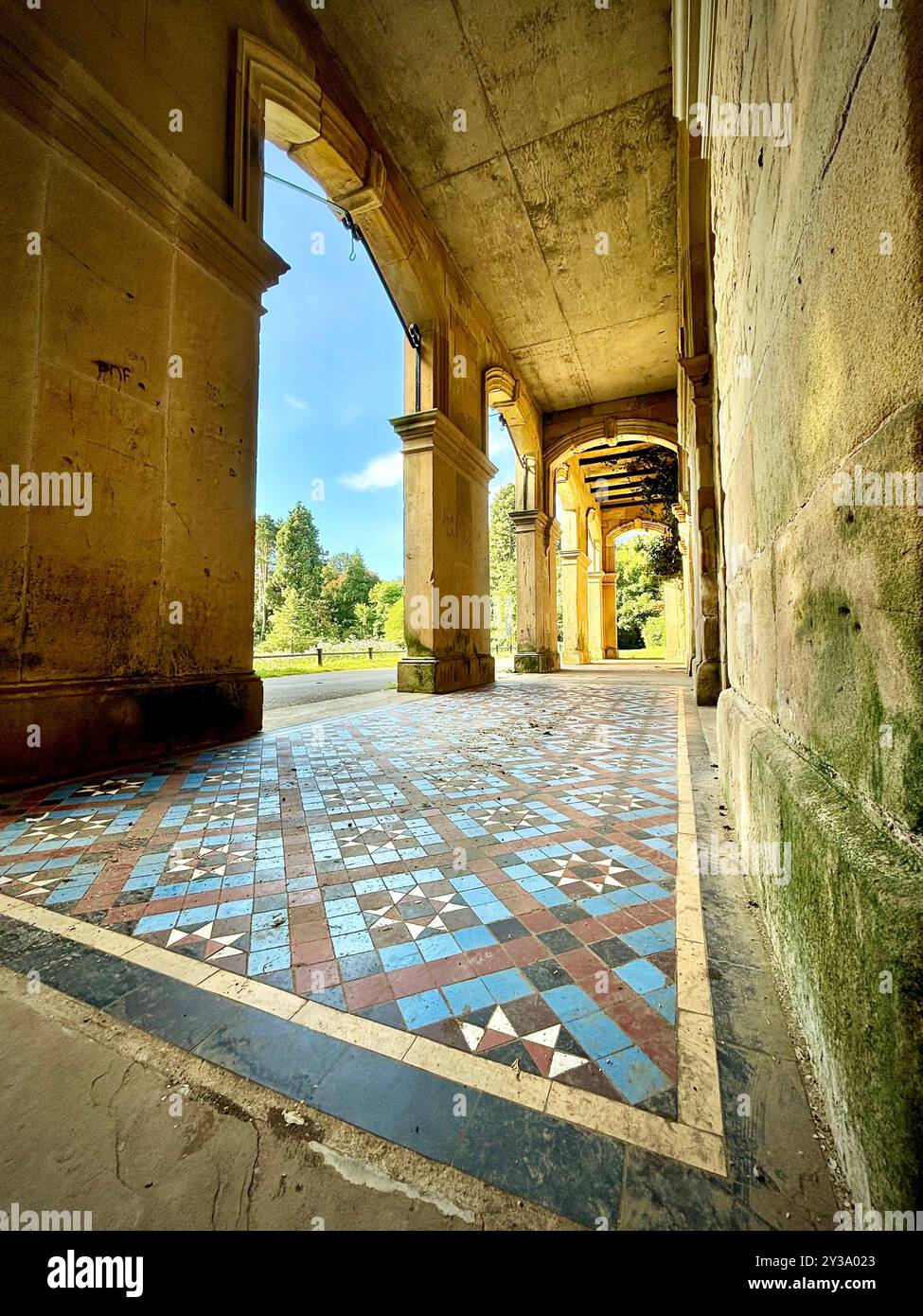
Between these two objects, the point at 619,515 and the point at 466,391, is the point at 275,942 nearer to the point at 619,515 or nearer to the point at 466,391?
the point at 466,391

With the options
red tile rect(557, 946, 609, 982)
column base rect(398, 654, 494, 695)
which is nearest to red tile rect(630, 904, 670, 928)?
red tile rect(557, 946, 609, 982)

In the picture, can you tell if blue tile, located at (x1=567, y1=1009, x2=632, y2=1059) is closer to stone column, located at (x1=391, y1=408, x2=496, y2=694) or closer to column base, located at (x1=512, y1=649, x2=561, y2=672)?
stone column, located at (x1=391, y1=408, x2=496, y2=694)

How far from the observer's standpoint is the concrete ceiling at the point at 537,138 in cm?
603

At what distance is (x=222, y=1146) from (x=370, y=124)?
1039 centimetres

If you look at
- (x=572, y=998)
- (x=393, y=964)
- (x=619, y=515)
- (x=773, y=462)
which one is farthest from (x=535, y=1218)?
(x=619, y=515)

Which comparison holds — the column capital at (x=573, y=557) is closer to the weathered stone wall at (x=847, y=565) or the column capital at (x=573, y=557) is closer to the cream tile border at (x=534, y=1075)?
the weathered stone wall at (x=847, y=565)

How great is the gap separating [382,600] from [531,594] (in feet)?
104

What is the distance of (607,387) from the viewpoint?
13578 millimetres

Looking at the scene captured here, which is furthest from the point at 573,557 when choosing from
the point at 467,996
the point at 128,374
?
the point at 467,996

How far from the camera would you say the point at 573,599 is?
64.0ft

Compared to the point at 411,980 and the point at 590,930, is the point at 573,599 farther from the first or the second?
the point at 411,980

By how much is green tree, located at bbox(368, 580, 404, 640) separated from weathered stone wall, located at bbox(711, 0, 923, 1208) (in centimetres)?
3932

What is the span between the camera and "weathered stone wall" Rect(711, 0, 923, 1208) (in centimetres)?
73

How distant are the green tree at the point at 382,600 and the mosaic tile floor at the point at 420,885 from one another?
122 ft
